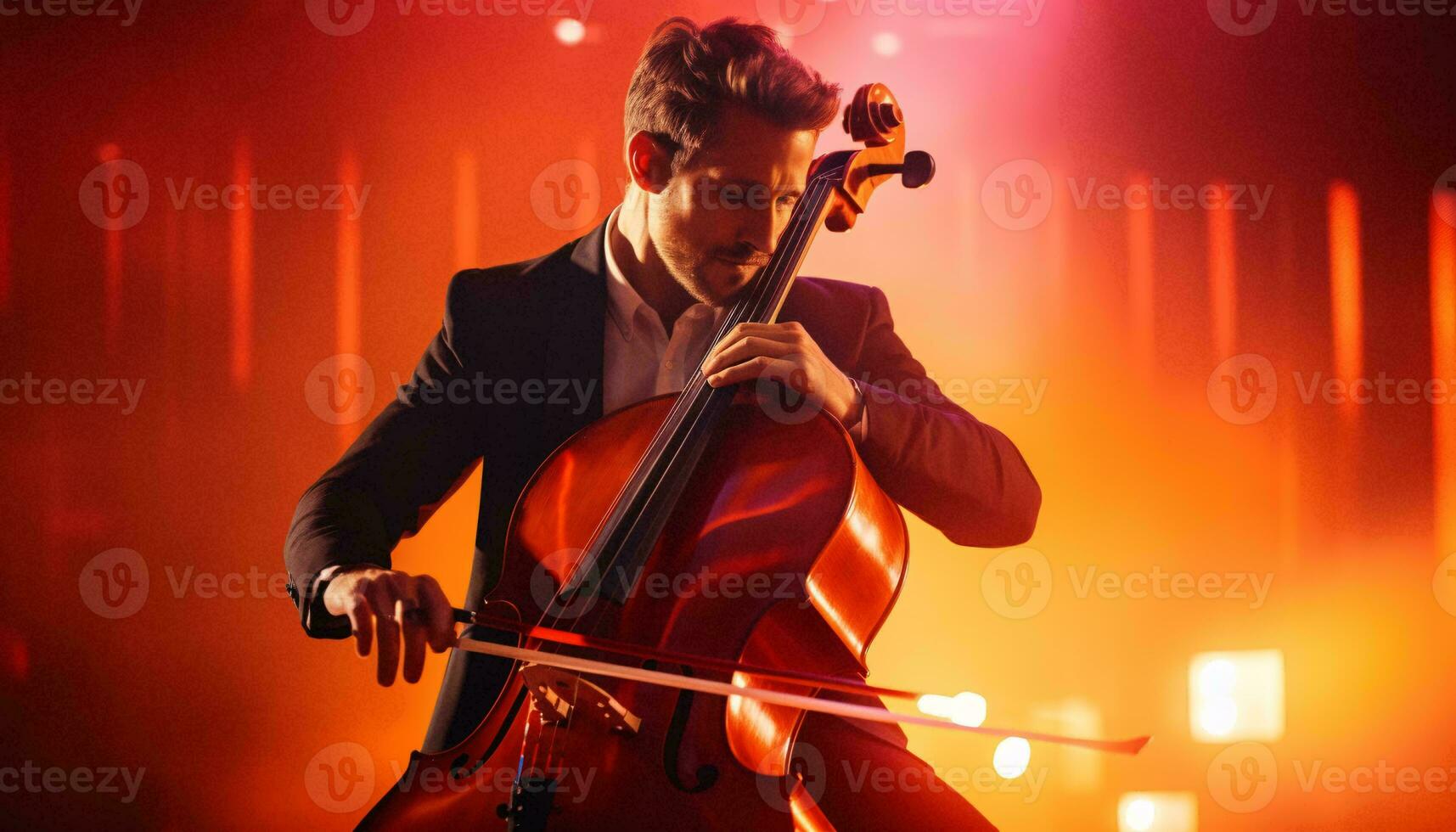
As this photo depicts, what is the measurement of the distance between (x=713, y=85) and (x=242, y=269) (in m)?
1.11

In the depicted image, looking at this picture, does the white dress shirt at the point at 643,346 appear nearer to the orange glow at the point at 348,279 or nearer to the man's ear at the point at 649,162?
the man's ear at the point at 649,162

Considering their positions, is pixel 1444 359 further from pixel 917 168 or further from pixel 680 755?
pixel 680 755

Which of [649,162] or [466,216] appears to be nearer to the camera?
[649,162]

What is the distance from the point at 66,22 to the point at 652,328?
1.48 metres

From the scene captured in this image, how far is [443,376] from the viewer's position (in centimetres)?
152

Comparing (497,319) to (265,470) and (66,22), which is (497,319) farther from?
(66,22)

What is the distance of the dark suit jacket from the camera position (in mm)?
1271

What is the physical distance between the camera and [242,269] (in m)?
2.09

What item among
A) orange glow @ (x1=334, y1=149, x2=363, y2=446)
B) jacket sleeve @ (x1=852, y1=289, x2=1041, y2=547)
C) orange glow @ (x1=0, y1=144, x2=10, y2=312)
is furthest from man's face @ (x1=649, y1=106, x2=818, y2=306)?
orange glow @ (x1=0, y1=144, x2=10, y2=312)

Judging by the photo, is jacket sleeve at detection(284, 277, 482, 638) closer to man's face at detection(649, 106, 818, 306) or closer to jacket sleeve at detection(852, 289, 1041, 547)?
man's face at detection(649, 106, 818, 306)

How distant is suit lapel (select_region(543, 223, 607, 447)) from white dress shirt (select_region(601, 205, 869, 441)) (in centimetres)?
2

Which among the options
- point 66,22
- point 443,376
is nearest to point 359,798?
point 443,376

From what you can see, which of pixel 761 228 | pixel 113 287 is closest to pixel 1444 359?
pixel 761 228

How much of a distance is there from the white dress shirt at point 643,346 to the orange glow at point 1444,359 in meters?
1.55
